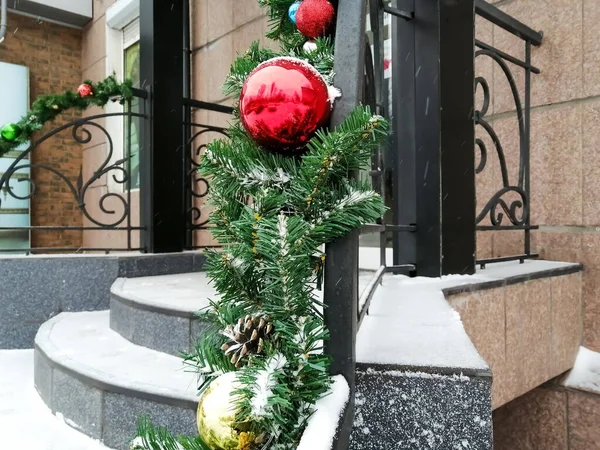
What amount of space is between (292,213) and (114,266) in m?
2.29

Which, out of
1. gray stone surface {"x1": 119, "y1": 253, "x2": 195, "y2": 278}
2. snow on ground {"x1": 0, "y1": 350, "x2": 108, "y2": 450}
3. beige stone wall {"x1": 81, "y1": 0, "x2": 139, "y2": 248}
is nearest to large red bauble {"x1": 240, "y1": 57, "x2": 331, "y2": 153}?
snow on ground {"x1": 0, "y1": 350, "x2": 108, "y2": 450}

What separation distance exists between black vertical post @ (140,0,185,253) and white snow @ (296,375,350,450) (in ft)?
8.27

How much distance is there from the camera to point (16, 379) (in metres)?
2.15

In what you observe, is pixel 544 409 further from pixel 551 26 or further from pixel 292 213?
pixel 292 213

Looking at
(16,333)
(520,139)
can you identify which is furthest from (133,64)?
(520,139)

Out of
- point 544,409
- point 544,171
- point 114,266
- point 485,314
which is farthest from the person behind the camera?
point 114,266

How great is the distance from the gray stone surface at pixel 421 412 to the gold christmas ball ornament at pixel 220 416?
256 millimetres

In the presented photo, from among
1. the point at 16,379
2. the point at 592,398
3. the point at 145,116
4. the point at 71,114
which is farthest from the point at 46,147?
the point at 592,398

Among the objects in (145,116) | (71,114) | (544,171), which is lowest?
(544,171)

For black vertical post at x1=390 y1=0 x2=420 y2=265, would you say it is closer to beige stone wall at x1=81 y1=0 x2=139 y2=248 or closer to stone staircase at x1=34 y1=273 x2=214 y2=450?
stone staircase at x1=34 y1=273 x2=214 y2=450

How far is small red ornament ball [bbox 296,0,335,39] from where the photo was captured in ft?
3.12

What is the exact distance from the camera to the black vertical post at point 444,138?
74.9 inches

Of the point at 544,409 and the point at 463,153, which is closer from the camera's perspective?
the point at 463,153

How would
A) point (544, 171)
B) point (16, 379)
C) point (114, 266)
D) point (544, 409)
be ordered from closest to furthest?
point (16, 379) < point (544, 409) < point (544, 171) < point (114, 266)
